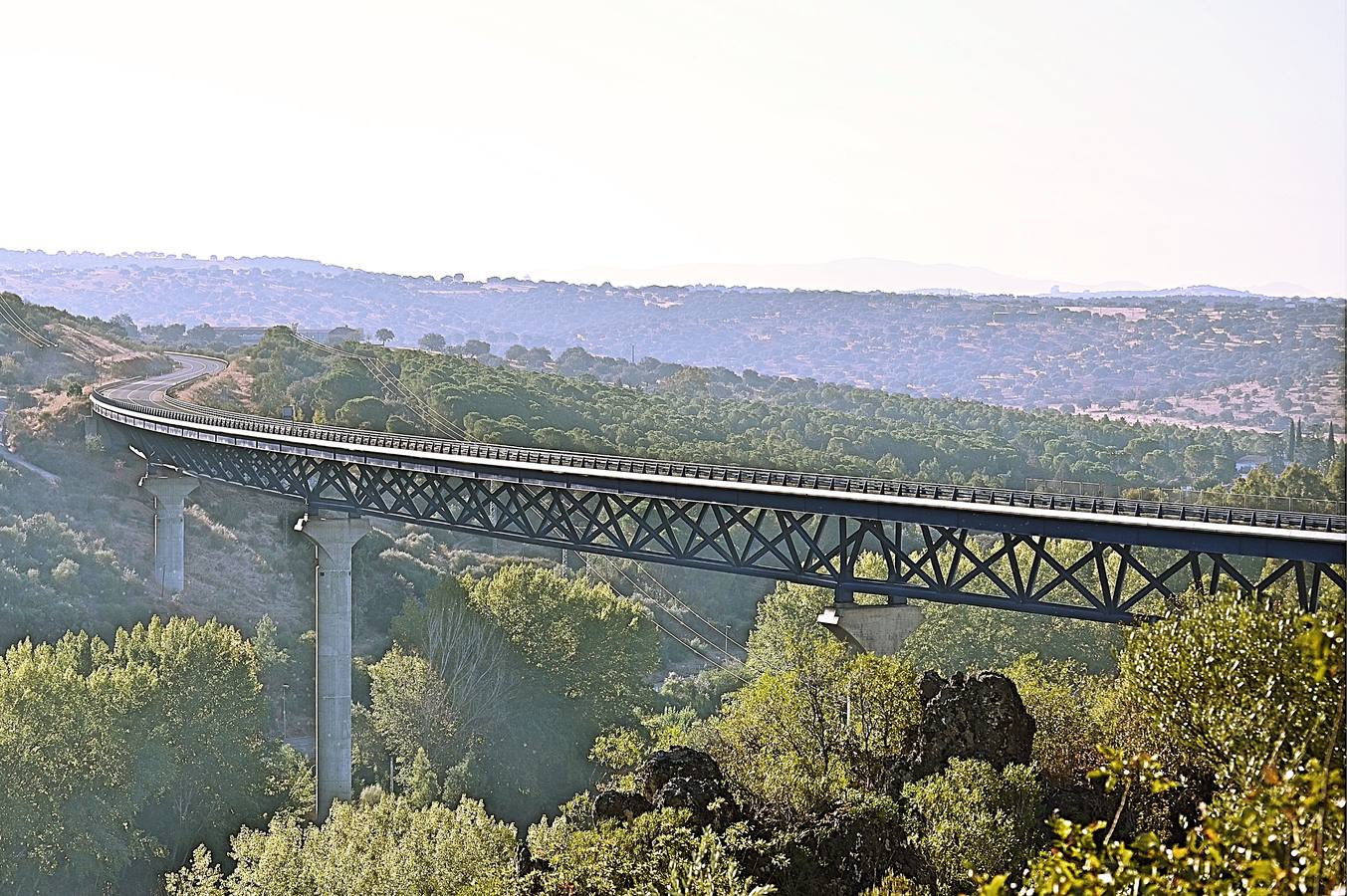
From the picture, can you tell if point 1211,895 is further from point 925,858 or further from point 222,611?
point 222,611

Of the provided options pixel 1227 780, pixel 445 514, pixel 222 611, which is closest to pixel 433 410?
pixel 222 611

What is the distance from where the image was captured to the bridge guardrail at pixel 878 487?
125ft

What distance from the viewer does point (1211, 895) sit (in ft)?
42.0

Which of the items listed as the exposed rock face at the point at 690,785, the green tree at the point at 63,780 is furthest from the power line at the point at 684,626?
the exposed rock face at the point at 690,785

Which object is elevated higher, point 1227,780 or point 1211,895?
point 1211,895

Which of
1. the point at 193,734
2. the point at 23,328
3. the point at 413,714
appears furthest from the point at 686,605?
the point at 23,328

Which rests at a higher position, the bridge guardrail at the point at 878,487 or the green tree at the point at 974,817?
the bridge guardrail at the point at 878,487

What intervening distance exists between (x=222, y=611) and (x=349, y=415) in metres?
36.6

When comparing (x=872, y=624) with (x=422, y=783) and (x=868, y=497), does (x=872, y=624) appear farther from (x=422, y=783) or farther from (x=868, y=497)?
(x=422, y=783)

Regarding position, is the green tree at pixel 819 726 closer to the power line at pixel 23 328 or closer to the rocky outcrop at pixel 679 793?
the rocky outcrop at pixel 679 793

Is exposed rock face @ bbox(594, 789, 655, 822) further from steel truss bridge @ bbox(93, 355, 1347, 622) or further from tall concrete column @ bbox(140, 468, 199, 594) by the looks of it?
tall concrete column @ bbox(140, 468, 199, 594)

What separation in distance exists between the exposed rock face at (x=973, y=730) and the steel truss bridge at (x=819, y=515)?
5.20 metres

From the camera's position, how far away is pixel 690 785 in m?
31.1

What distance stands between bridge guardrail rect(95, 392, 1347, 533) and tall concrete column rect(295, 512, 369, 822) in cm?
381
